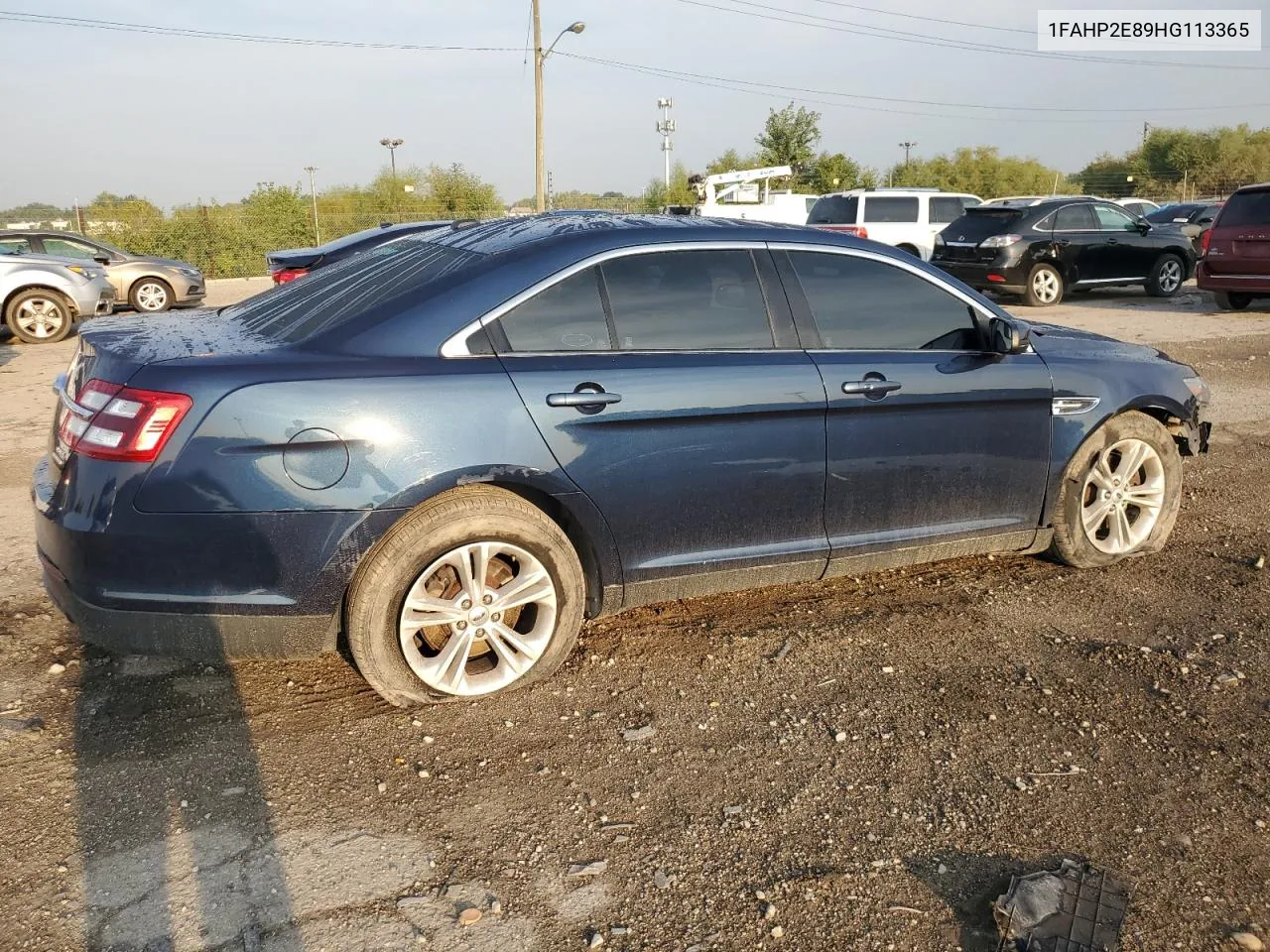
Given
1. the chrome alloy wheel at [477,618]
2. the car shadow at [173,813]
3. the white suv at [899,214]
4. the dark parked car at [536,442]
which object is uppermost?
the white suv at [899,214]

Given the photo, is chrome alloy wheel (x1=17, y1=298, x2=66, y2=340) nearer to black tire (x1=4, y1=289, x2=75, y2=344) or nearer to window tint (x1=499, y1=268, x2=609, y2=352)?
black tire (x1=4, y1=289, x2=75, y2=344)

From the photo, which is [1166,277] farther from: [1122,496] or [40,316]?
[40,316]

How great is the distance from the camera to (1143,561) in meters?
4.79

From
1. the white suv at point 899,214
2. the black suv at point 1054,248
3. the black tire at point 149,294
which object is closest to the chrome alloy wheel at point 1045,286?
the black suv at point 1054,248

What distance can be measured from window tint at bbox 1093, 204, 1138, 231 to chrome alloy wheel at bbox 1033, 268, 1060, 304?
4.23 ft

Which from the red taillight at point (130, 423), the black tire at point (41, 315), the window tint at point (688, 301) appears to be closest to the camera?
the red taillight at point (130, 423)

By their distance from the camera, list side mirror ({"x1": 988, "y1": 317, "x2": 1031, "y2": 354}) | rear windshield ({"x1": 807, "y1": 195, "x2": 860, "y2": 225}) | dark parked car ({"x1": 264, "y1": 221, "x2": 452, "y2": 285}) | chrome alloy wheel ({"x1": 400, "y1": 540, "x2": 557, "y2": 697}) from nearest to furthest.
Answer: chrome alloy wheel ({"x1": 400, "y1": 540, "x2": 557, "y2": 697})
side mirror ({"x1": 988, "y1": 317, "x2": 1031, "y2": 354})
dark parked car ({"x1": 264, "y1": 221, "x2": 452, "y2": 285})
rear windshield ({"x1": 807, "y1": 195, "x2": 860, "y2": 225})

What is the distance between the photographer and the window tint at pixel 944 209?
18.9 m

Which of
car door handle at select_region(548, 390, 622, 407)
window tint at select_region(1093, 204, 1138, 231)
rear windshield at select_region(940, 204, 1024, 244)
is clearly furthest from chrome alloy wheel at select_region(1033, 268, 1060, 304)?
car door handle at select_region(548, 390, 622, 407)

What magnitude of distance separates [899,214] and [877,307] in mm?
15720

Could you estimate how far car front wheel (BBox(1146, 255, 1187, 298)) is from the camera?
16.5 meters

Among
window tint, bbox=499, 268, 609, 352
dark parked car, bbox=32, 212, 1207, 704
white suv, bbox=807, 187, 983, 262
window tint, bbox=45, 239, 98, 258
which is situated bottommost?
dark parked car, bbox=32, 212, 1207, 704

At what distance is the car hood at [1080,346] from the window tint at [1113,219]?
12499 millimetres

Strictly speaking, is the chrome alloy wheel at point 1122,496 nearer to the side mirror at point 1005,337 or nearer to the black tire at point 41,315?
the side mirror at point 1005,337
